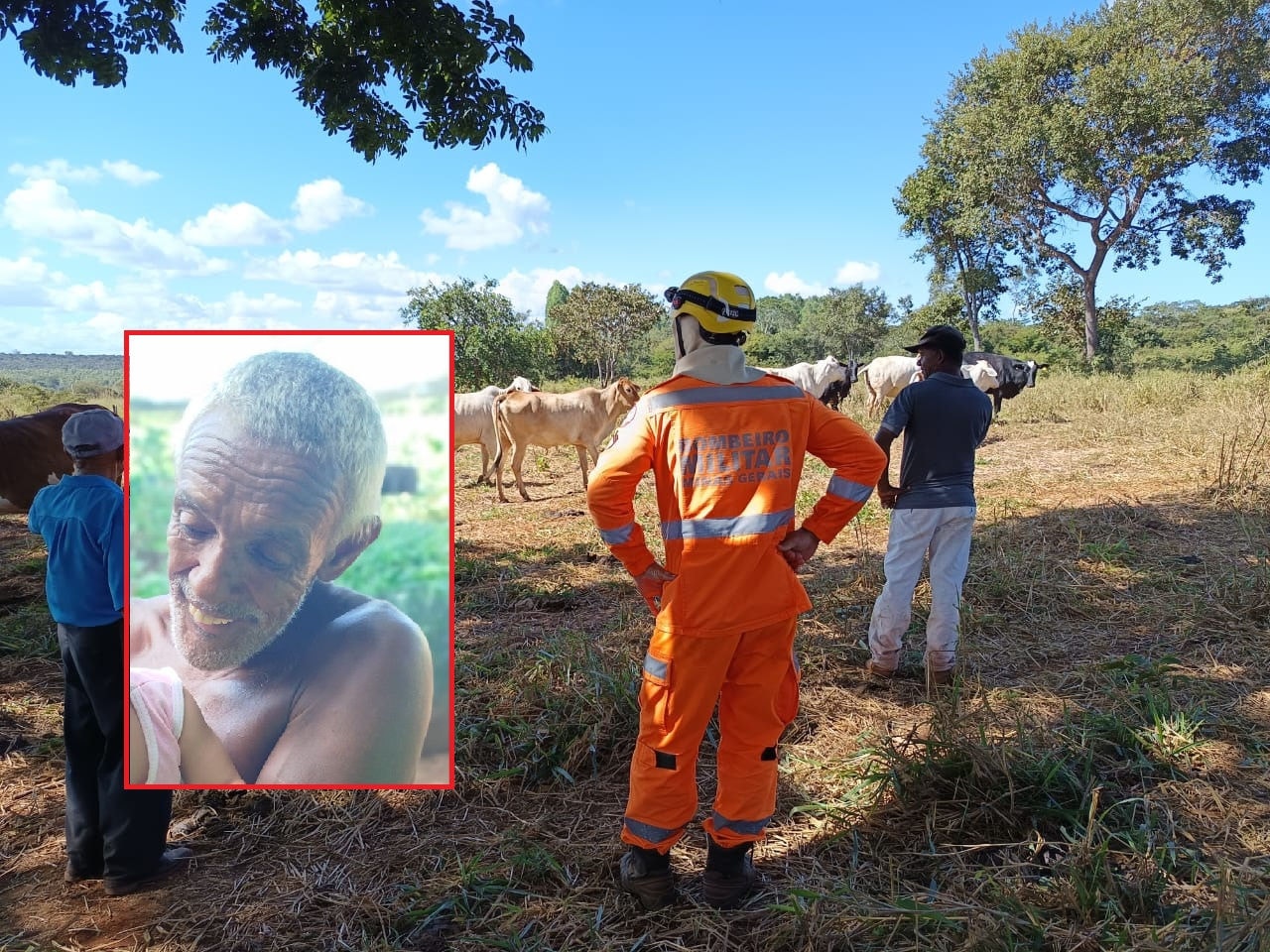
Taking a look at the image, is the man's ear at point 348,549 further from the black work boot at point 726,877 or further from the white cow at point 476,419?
the white cow at point 476,419

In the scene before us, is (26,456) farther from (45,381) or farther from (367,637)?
(45,381)

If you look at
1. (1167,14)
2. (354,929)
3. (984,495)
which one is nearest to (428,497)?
(354,929)

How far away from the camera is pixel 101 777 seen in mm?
2805

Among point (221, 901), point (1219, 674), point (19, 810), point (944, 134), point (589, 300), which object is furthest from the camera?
point (589, 300)

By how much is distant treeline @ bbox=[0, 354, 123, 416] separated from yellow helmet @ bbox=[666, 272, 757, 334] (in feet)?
70.7

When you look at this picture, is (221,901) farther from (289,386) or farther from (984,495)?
(984,495)

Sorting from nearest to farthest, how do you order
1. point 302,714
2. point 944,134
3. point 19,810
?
A: point 302,714
point 19,810
point 944,134

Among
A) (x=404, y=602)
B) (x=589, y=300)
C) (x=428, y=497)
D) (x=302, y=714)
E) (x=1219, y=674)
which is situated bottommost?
(x=1219, y=674)

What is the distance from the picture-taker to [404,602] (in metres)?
2.10

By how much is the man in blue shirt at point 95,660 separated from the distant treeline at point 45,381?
20.0 metres

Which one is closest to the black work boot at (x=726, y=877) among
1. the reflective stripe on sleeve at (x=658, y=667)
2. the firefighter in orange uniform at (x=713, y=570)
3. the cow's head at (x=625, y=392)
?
the firefighter in orange uniform at (x=713, y=570)

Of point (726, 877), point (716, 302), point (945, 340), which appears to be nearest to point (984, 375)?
point (945, 340)

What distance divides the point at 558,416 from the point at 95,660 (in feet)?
26.9

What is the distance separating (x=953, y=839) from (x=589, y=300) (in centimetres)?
3603
